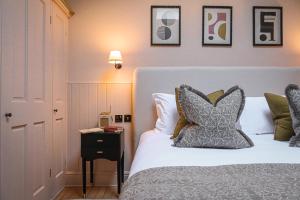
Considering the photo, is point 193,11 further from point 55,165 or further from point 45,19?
point 55,165

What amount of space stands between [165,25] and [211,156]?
1992mm

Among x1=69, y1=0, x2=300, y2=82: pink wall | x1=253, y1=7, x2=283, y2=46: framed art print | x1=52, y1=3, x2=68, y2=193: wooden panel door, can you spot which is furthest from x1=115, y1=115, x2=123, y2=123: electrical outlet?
x1=253, y1=7, x2=283, y2=46: framed art print

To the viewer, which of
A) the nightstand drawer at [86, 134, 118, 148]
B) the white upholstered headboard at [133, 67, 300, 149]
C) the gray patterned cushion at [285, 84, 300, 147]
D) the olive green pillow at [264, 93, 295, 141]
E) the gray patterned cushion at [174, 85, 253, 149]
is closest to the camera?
the gray patterned cushion at [174, 85, 253, 149]

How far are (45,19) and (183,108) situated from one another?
1.46 meters

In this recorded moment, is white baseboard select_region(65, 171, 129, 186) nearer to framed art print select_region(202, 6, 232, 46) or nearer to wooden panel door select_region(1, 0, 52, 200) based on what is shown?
wooden panel door select_region(1, 0, 52, 200)

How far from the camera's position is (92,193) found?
2939 millimetres

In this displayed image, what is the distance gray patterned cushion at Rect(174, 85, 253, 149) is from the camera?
1859 mm

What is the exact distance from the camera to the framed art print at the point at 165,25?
3178 mm

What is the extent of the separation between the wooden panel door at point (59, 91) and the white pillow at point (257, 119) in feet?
5.88

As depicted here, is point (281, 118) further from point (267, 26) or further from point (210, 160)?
point (267, 26)

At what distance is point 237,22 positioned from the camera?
3.22 metres

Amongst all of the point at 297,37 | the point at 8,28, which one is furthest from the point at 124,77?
the point at 297,37

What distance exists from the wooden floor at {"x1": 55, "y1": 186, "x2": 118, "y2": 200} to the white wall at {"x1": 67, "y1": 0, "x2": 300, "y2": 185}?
11 centimetres

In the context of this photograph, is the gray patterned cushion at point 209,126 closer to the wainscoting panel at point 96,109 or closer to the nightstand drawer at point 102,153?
the nightstand drawer at point 102,153
